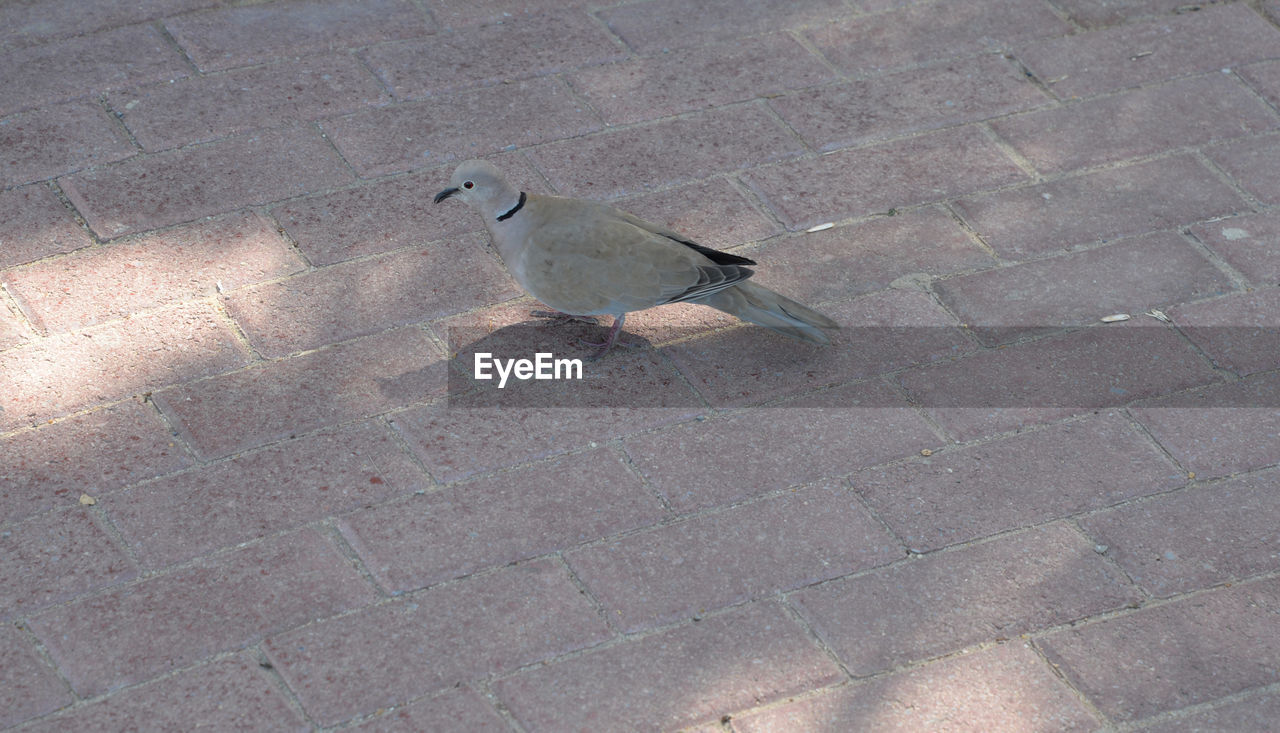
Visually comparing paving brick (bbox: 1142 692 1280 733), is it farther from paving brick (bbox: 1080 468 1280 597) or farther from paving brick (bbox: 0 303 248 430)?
paving brick (bbox: 0 303 248 430)

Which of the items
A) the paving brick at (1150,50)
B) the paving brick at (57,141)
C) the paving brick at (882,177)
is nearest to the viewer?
the paving brick at (57,141)

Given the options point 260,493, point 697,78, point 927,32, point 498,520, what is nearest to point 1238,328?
point 927,32

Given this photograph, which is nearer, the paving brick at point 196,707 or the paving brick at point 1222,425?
the paving brick at point 196,707

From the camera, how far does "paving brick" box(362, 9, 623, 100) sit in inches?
181

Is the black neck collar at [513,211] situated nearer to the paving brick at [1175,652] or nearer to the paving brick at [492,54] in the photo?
the paving brick at [492,54]

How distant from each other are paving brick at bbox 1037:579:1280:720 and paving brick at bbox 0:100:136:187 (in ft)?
10.7

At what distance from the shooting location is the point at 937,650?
2.95 meters

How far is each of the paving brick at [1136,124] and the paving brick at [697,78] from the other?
30.7 inches

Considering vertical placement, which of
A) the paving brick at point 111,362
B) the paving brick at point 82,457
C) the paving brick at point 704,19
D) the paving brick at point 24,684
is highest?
the paving brick at point 704,19

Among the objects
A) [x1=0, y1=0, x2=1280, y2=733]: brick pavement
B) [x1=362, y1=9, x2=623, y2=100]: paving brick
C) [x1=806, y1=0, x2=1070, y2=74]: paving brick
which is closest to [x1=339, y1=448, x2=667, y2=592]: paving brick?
[x1=0, y1=0, x2=1280, y2=733]: brick pavement

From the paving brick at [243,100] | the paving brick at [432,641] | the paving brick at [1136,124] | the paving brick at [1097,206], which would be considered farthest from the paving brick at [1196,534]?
the paving brick at [243,100]

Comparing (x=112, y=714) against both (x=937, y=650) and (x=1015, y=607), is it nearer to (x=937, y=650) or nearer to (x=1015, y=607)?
(x=937, y=650)

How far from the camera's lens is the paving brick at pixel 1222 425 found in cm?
343

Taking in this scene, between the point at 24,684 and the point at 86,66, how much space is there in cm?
253
